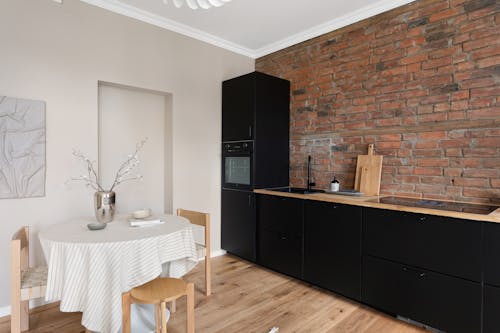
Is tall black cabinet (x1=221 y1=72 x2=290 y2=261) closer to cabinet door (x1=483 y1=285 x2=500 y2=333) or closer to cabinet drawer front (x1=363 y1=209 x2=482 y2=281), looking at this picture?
cabinet drawer front (x1=363 y1=209 x2=482 y2=281)

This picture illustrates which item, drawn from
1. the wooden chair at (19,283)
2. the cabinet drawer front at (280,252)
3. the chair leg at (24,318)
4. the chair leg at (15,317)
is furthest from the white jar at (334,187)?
the chair leg at (24,318)

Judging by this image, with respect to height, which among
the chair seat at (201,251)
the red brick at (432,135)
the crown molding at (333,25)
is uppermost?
the crown molding at (333,25)

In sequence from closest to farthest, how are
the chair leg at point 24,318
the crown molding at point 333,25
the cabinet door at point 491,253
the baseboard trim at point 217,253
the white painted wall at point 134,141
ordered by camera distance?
the cabinet door at point 491,253 < the chair leg at point 24,318 < the crown molding at point 333,25 < the white painted wall at point 134,141 < the baseboard trim at point 217,253

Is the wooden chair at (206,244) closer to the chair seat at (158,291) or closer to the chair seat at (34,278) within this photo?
the chair seat at (158,291)

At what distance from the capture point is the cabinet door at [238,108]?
336 cm

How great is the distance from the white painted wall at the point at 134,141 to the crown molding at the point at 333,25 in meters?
1.58

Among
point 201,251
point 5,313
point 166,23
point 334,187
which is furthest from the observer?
point 166,23

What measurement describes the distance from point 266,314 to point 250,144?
1.79 m

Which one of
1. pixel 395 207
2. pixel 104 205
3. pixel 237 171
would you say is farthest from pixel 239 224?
pixel 395 207

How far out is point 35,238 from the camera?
8.00ft

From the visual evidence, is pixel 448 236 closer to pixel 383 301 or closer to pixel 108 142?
pixel 383 301

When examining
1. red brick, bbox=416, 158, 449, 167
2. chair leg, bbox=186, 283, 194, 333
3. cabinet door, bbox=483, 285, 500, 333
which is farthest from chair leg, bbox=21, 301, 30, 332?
red brick, bbox=416, 158, 449, 167

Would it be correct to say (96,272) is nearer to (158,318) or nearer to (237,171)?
(158,318)

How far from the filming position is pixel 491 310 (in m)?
1.79
